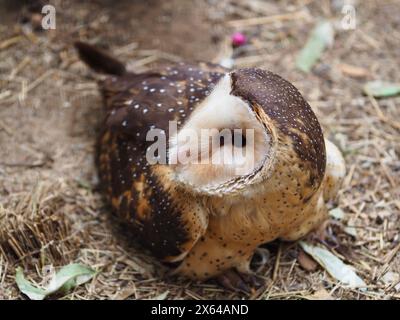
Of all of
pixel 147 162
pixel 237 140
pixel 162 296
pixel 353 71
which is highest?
pixel 353 71

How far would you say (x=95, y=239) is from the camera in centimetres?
299

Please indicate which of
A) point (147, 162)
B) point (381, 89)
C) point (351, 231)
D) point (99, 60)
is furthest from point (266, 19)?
point (147, 162)

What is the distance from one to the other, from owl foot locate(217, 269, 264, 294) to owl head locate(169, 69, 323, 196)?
24.5 inches

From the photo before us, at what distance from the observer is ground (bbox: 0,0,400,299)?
2.79 metres

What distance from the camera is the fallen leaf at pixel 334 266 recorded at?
9.09ft

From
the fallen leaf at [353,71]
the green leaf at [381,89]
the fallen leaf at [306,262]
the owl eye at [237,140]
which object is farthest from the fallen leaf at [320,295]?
the fallen leaf at [353,71]

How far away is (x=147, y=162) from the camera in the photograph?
271 cm

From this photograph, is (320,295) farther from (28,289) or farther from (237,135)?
(28,289)

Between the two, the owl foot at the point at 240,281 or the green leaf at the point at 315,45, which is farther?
the green leaf at the point at 315,45

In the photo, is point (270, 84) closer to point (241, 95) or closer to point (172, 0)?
point (241, 95)

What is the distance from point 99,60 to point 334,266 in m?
1.50

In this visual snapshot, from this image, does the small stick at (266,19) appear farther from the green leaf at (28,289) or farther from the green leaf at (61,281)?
the green leaf at (28,289)

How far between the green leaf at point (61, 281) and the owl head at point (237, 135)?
0.74 meters
